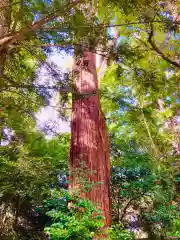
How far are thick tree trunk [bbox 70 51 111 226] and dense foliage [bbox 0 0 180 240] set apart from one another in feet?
0.97

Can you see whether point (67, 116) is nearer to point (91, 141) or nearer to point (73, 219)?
point (91, 141)

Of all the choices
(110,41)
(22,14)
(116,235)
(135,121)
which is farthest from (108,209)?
(22,14)

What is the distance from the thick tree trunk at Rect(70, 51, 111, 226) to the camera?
13.8 ft

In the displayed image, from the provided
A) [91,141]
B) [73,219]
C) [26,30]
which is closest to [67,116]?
[91,141]

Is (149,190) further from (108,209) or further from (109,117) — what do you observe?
(109,117)

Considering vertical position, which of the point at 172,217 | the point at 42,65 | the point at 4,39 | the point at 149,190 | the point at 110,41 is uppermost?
the point at 110,41

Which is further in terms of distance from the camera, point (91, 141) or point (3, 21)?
point (91, 141)

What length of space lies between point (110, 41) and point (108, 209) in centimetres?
302

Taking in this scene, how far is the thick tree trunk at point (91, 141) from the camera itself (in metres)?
4.21

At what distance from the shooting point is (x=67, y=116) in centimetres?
540

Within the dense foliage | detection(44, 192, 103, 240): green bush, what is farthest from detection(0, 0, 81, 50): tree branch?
detection(44, 192, 103, 240): green bush

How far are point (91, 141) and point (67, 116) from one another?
3.30ft

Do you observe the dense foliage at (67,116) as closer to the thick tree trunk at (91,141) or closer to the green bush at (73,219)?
the green bush at (73,219)

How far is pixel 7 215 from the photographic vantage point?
21.9ft
